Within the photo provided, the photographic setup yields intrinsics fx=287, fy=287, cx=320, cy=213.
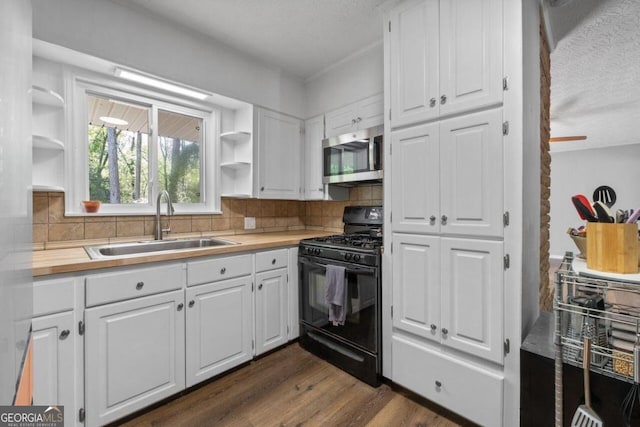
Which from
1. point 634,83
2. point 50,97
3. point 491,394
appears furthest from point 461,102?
point 634,83

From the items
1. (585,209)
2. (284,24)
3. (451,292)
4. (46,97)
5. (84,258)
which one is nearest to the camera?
(585,209)

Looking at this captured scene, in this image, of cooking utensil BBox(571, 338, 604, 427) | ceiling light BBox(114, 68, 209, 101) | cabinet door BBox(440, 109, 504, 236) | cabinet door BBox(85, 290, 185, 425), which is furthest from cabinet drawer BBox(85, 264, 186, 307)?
cooking utensil BBox(571, 338, 604, 427)

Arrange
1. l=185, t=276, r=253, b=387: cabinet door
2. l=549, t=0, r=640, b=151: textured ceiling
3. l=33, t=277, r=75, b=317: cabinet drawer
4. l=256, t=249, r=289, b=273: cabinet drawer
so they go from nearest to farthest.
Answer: l=33, t=277, r=75, b=317: cabinet drawer → l=185, t=276, r=253, b=387: cabinet door → l=549, t=0, r=640, b=151: textured ceiling → l=256, t=249, r=289, b=273: cabinet drawer

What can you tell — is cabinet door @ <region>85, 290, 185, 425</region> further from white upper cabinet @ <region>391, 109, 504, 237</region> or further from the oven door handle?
white upper cabinet @ <region>391, 109, 504, 237</region>

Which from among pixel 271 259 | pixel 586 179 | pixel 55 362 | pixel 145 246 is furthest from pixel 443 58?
pixel 586 179

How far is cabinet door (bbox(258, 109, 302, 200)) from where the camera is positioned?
107 inches

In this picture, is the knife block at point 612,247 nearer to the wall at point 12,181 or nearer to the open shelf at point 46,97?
the wall at point 12,181

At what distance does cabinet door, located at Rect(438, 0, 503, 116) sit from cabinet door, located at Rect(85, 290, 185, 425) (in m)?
2.01

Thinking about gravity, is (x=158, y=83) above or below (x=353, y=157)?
above

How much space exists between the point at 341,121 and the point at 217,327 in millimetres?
2002

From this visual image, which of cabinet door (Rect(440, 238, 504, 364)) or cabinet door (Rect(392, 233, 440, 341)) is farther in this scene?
cabinet door (Rect(392, 233, 440, 341))

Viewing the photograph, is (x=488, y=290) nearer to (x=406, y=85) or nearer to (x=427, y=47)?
(x=406, y=85)

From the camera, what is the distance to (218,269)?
6.45ft

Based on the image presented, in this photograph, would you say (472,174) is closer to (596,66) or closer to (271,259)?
(271,259)
